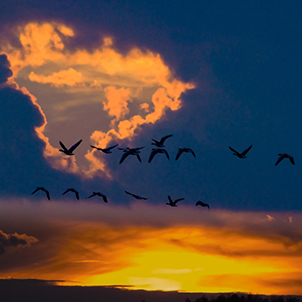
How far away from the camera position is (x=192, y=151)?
8825 centimetres

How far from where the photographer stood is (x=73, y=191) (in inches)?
3757

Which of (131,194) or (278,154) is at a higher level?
(278,154)

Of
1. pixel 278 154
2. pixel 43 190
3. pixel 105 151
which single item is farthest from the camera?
pixel 43 190

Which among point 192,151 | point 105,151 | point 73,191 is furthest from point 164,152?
point 73,191

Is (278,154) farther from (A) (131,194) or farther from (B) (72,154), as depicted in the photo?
(B) (72,154)

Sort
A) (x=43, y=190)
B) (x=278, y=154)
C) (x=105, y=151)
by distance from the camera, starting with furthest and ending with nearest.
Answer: (x=43, y=190) → (x=105, y=151) → (x=278, y=154)

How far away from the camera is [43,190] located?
9788 cm

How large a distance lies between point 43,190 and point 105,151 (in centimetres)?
1617

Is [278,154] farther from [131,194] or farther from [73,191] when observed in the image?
[73,191]

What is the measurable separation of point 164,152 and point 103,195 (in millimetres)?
14844

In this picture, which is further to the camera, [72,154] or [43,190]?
[43,190]

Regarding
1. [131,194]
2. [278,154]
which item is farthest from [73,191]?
[278,154]

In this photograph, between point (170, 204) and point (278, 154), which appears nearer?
point (278, 154)

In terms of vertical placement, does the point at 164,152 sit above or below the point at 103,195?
above
